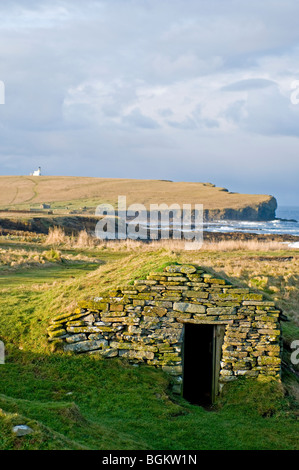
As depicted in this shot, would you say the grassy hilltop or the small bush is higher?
the grassy hilltop

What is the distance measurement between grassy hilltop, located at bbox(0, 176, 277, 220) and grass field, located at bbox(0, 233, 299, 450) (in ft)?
228

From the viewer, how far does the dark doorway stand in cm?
1304

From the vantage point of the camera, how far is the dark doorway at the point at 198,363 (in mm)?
13041

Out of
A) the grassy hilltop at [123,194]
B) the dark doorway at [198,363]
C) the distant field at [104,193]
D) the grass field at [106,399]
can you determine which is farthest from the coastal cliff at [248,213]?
the grass field at [106,399]

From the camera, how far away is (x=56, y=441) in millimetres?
6059

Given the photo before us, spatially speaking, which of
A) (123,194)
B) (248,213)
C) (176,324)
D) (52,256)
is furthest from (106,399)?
(248,213)

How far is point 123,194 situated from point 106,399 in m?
95.3

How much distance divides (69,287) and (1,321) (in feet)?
7.09

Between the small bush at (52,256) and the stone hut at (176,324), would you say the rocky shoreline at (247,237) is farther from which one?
the stone hut at (176,324)

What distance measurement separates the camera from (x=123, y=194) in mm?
104312

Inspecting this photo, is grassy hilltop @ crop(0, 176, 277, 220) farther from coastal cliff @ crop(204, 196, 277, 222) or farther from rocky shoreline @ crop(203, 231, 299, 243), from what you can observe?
rocky shoreline @ crop(203, 231, 299, 243)

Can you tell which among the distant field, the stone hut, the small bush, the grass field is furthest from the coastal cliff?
the stone hut

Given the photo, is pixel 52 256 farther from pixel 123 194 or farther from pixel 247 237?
pixel 123 194
